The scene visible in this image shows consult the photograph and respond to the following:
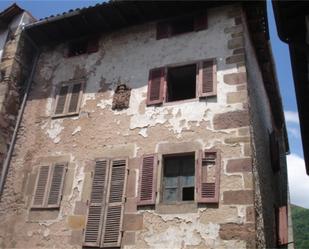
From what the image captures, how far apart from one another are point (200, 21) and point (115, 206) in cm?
475

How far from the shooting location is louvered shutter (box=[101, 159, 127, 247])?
775 cm

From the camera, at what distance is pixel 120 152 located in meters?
8.59

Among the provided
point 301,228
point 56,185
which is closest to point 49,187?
point 56,185

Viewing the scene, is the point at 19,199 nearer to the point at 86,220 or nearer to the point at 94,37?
the point at 86,220

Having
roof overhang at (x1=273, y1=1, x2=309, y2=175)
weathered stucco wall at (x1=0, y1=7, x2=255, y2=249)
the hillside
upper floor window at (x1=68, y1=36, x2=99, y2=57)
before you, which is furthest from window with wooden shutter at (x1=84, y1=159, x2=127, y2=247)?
the hillside

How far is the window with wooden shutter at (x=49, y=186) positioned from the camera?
868 cm

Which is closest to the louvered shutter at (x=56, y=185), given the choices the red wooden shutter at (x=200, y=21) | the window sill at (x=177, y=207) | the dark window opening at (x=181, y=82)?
the window sill at (x=177, y=207)

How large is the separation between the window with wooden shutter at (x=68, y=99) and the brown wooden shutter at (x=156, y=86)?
1.88 m

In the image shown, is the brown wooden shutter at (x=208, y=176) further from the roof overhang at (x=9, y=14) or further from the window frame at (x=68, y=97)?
the roof overhang at (x=9, y=14)

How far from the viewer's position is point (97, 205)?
8180 millimetres

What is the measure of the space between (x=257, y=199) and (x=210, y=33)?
3907 mm

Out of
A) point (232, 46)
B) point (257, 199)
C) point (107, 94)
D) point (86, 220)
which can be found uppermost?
point (232, 46)

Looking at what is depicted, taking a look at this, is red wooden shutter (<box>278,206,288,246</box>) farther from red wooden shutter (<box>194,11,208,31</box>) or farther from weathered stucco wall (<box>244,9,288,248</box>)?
red wooden shutter (<box>194,11,208,31</box>)

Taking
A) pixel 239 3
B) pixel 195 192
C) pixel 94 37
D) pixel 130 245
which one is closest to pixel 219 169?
pixel 195 192
